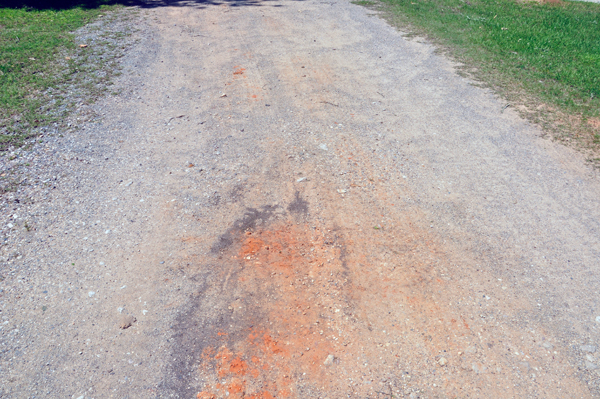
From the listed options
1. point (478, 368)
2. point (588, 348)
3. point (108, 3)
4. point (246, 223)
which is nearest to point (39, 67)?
point (108, 3)

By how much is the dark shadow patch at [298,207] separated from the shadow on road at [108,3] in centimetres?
994

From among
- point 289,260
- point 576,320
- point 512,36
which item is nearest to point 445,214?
point 576,320

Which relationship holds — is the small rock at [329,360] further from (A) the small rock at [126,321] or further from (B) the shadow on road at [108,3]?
(B) the shadow on road at [108,3]

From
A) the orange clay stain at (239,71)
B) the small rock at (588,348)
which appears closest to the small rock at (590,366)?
the small rock at (588,348)

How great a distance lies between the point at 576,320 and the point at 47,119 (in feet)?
26.8

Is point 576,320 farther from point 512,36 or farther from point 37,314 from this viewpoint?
point 512,36

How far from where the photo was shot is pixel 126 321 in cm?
403

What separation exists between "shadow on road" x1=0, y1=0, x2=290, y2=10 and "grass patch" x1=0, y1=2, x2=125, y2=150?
0.41m

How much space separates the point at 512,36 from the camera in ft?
34.1

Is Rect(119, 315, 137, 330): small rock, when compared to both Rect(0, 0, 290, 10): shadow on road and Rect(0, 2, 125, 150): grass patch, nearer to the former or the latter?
Rect(0, 2, 125, 150): grass patch

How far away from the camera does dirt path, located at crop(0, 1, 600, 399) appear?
3.66 meters

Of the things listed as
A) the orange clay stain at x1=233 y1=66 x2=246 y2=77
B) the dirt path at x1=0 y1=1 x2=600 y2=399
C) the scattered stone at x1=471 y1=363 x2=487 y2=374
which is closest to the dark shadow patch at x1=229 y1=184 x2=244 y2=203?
the dirt path at x1=0 y1=1 x2=600 y2=399

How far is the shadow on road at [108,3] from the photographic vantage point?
1168cm

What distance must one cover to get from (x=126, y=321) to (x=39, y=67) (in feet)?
22.7
